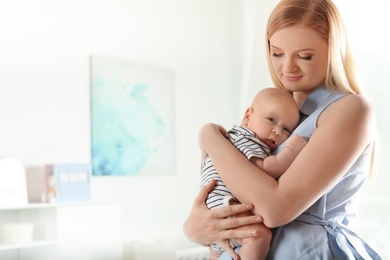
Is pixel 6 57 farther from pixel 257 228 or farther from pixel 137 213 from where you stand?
pixel 257 228

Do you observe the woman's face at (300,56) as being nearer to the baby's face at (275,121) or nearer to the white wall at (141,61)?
the baby's face at (275,121)

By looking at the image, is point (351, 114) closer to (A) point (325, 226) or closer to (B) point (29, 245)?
(A) point (325, 226)

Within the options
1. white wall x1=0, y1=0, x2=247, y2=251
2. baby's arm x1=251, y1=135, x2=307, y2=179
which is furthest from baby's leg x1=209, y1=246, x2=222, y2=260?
white wall x1=0, y1=0, x2=247, y2=251

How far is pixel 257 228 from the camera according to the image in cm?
116

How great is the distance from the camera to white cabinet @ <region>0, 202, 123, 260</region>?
10.6 ft

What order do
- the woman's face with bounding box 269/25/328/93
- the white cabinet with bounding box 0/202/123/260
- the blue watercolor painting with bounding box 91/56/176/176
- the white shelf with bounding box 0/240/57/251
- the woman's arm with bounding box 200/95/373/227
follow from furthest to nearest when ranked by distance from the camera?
the blue watercolor painting with bounding box 91/56/176/176 → the white cabinet with bounding box 0/202/123/260 → the white shelf with bounding box 0/240/57/251 → the woman's face with bounding box 269/25/328/93 → the woman's arm with bounding box 200/95/373/227

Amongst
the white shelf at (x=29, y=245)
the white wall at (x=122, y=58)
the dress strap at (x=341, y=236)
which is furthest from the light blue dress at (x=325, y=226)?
the white wall at (x=122, y=58)

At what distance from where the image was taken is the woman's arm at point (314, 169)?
3.59 ft

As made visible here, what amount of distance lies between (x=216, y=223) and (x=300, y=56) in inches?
16.2

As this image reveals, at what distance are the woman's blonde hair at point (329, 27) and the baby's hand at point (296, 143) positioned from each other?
15cm

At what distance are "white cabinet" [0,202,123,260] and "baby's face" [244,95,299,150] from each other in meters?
2.13

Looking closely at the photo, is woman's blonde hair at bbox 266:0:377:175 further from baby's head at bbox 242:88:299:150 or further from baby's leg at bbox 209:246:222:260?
baby's leg at bbox 209:246:222:260

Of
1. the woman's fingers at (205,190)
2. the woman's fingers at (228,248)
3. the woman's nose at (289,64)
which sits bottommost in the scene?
the woman's fingers at (228,248)

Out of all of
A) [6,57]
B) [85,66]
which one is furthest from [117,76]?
[6,57]
